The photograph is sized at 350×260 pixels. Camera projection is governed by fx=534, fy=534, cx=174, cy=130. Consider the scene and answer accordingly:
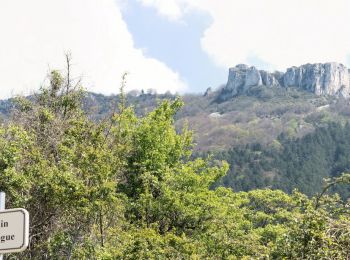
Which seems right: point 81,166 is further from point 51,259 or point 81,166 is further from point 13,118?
point 13,118

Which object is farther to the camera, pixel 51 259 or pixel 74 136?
pixel 74 136

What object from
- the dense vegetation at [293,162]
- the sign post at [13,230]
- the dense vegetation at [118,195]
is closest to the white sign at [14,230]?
the sign post at [13,230]

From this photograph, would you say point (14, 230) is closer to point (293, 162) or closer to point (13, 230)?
point (13, 230)

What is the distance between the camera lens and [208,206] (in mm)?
21781

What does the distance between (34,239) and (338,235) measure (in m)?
11.5

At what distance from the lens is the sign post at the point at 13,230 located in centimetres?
441

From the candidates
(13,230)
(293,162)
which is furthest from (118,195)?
(293,162)

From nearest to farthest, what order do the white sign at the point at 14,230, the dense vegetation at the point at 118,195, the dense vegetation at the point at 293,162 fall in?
the white sign at the point at 14,230 < the dense vegetation at the point at 118,195 < the dense vegetation at the point at 293,162

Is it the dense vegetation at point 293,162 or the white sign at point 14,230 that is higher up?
the white sign at point 14,230

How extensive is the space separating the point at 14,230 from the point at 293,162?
170629 millimetres

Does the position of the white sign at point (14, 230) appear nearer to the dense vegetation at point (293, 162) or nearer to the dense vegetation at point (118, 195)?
the dense vegetation at point (118, 195)

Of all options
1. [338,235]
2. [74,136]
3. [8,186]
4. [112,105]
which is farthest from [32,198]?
[338,235]

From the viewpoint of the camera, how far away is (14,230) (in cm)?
443

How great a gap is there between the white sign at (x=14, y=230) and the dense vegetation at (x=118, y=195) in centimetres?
587
